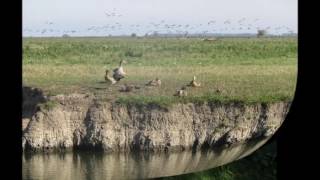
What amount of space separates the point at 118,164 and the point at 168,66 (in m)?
0.31

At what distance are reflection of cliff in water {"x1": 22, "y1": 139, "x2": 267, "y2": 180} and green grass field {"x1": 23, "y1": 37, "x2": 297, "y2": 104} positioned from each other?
0.16 m

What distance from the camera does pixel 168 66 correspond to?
1.55 m

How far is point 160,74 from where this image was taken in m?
1.55

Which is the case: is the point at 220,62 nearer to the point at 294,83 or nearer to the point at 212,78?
the point at 212,78

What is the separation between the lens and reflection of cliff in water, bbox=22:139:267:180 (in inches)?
60.3

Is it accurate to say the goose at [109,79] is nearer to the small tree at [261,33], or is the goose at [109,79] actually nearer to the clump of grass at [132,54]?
the clump of grass at [132,54]

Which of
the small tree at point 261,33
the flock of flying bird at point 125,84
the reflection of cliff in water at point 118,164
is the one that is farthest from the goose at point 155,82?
the small tree at point 261,33

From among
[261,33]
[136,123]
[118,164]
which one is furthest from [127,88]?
[261,33]

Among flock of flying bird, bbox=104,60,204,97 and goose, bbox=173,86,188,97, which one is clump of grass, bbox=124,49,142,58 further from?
goose, bbox=173,86,188,97

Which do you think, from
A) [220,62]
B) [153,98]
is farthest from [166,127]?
[220,62]

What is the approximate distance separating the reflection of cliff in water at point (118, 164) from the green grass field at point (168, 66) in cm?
16

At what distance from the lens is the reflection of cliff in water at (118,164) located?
153 cm

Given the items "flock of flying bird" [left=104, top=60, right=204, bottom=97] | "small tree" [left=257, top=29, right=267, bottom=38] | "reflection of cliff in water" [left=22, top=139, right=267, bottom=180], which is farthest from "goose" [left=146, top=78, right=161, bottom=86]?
Result: "small tree" [left=257, top=29, right=267, bottom=38]
